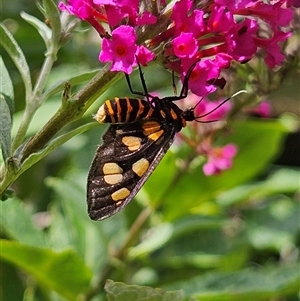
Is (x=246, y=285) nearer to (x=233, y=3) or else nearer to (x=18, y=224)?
(x=18, y=224)

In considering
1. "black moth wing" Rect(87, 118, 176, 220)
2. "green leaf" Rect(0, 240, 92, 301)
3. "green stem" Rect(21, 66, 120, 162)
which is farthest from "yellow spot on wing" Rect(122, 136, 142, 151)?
"green leaf" Rect(0, 240, 92, 301)

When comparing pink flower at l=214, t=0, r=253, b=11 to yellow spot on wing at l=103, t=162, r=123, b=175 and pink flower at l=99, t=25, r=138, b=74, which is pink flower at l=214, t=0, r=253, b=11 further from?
yellow spot on wing at l=103, t=162, r=123, b=175

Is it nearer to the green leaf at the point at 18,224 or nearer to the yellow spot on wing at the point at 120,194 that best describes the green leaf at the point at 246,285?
the green leaf at the point at 18,224

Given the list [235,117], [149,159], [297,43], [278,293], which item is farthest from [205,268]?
[149,159]

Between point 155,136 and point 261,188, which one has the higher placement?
point 155,136

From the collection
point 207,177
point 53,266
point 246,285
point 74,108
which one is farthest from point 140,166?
point 207,177

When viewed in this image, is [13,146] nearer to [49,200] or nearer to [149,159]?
[149,159]
